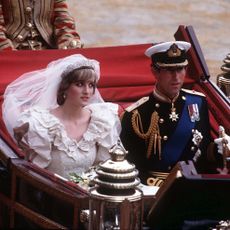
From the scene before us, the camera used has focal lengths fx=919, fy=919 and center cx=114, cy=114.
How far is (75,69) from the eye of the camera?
4.17 m

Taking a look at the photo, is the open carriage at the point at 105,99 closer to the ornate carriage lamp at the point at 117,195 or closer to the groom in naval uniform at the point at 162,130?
the ornate carriage lamp at the point at 117,195

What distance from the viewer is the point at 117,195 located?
320cm

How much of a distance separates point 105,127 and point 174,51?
477 mm

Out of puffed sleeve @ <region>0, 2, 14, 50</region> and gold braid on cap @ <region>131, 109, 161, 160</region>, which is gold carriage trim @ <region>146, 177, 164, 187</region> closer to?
gold braid on cap @ <region>131, 109, 161, 160</region>

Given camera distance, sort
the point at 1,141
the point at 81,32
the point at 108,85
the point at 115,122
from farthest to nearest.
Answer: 1. the point at 81,32
2. the point at 108,85
3. the point at 115,122
4. the point at 1,141

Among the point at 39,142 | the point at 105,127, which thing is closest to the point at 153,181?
the point at 105,127

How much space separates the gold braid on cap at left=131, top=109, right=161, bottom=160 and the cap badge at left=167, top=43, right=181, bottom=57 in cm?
30

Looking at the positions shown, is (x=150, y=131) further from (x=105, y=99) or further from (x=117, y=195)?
(x=117, y=195)

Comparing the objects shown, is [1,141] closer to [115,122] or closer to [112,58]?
[115,122]

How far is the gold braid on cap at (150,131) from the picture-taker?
170 inches

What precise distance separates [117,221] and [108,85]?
1.72 meters

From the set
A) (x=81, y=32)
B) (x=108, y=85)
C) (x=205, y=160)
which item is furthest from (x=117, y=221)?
(x=81, y=32)

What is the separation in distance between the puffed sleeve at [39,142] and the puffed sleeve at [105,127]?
0.27m

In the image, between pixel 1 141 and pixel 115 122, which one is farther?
pixel 115 122
